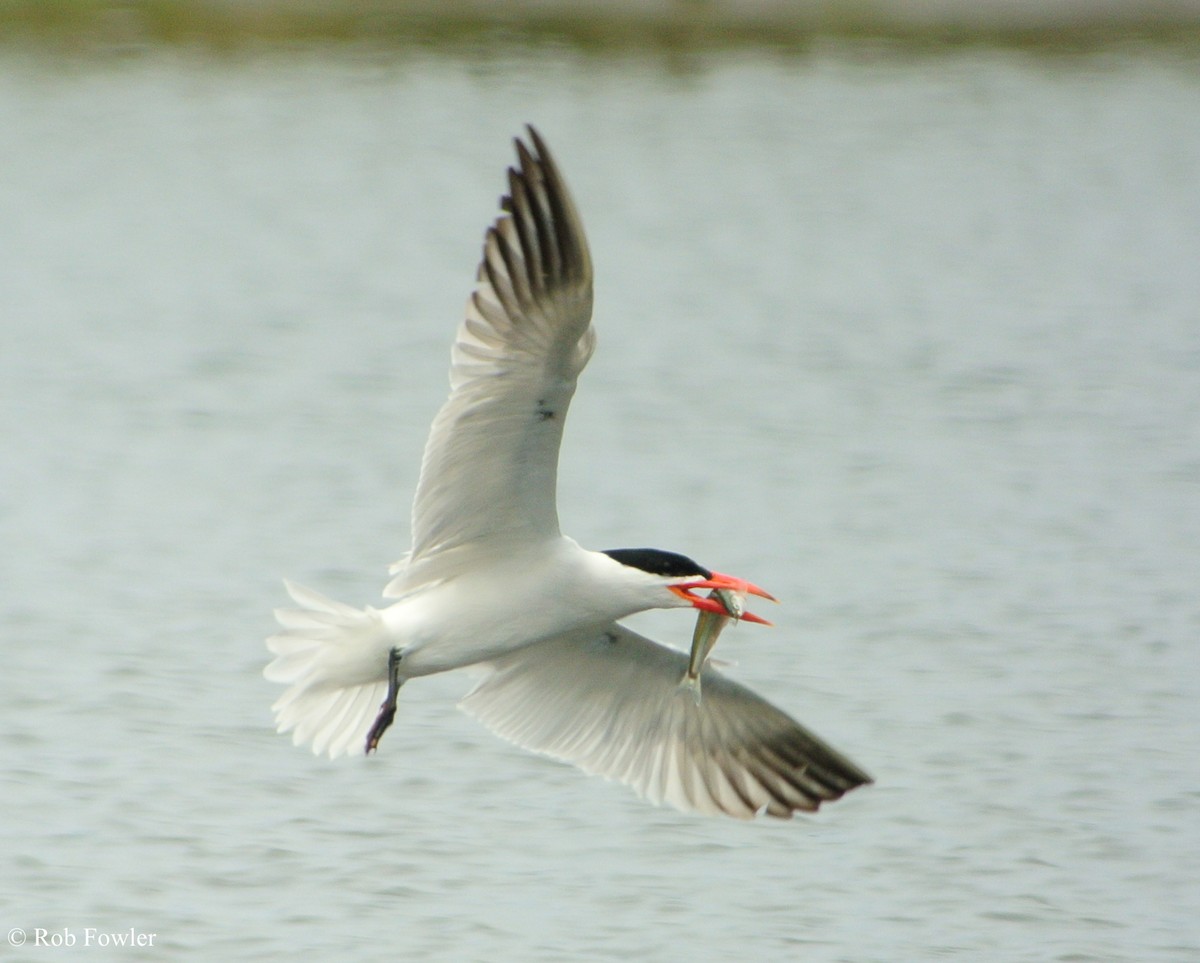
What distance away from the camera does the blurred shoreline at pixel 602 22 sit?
24.5 metres

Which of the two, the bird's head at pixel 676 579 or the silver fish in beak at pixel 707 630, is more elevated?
the bird's head at pixel 676 579

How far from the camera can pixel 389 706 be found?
7.03 metres

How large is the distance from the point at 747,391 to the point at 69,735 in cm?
655

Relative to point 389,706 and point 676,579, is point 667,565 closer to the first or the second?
point 676,579

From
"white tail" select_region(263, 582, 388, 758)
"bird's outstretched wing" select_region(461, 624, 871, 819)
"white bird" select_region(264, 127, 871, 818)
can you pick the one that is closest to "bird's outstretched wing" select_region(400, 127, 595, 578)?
"white bird" select_region(264, 127, 871, 818)

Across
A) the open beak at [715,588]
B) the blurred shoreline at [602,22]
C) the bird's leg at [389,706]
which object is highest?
the blurred shoreline at [602,22]

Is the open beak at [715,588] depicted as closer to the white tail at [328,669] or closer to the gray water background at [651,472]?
the white tail at [328,669]

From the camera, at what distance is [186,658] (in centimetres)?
1012

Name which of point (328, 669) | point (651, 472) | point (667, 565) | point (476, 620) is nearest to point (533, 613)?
point (476, 620)
